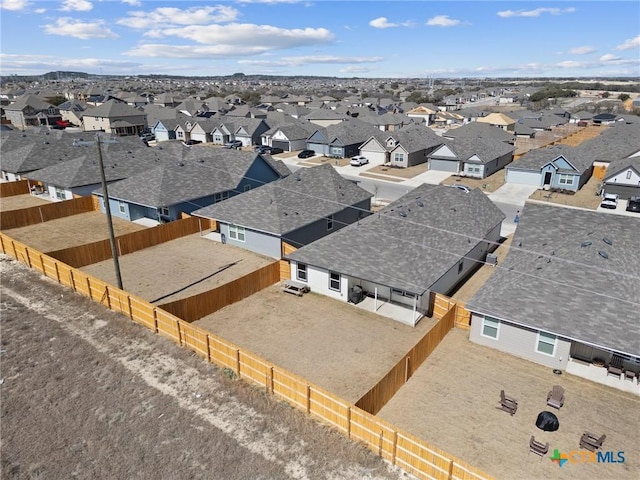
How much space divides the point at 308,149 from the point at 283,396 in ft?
210

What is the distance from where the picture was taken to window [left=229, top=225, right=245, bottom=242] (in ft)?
106

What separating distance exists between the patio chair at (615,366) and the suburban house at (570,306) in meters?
0.15

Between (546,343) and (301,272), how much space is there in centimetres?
1395

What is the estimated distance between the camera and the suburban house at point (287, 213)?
3064cm

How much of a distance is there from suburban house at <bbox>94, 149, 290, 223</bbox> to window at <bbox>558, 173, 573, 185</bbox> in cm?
3454

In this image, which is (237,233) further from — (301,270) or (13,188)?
(13,188)

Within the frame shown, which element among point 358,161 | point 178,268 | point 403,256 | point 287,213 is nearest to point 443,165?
point 358,161

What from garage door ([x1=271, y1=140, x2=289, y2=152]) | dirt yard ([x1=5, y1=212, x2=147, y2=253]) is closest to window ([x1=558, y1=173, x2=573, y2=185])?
garage door ([x1=271, y1=140, x2=289, y2=152])

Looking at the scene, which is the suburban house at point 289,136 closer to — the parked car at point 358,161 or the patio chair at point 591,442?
the parked car at point 358,161

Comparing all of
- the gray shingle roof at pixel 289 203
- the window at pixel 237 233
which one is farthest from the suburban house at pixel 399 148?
the window at pixel 237 233

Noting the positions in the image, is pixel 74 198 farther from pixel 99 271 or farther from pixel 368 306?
pixel 368 306

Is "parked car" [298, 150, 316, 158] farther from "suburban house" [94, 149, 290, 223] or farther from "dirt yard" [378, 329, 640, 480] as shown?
"dirt yard" [378, 329, 640, 480]

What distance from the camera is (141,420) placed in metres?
14.8

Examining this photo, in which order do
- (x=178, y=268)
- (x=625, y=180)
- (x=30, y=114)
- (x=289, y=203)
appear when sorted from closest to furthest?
(x=178, y=268)
(x=289, y=203)
(x=625, y=180)
(x=30, y=114)
